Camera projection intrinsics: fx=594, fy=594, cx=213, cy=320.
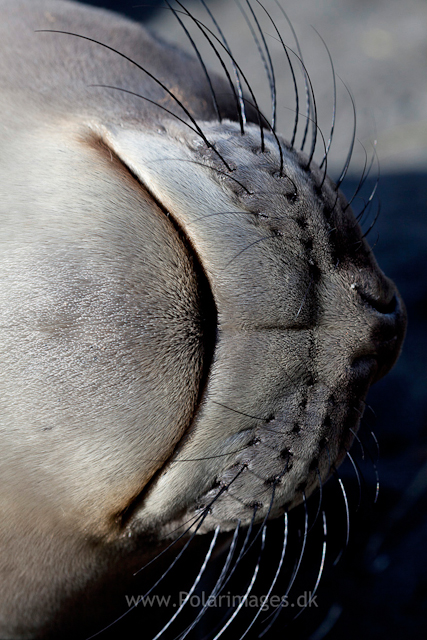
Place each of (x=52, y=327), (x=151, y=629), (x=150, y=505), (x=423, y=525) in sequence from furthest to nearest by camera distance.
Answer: (x=423, y=525) < (x=151, y=629) < (x=150, y=505) < (x=52, y=327)

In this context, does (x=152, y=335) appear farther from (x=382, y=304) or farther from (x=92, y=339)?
(x=382, y=304)

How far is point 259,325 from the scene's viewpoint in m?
0.95

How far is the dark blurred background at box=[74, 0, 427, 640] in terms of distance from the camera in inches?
62.7

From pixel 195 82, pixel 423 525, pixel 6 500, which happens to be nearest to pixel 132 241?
pixel 6 500

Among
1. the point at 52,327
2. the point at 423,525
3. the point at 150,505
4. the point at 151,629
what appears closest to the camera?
the point at 52,327

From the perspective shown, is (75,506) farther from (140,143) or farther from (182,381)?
(140,143)

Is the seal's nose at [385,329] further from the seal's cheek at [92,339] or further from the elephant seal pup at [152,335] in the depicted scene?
the seal's cheek at [92,339]

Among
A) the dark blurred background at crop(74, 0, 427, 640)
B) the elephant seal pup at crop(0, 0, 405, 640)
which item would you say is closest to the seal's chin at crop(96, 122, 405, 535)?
the elephant seal pup at crop(0, 0, 405, 640)

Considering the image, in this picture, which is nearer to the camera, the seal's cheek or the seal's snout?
the seal's cheek

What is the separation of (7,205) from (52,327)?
23 cm

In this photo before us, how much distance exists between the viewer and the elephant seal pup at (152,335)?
0.87 m

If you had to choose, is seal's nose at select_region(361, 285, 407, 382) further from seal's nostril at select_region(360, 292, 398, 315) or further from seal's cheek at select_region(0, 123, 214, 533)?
seal's cheek at select_region(0, 123, 214, 533)

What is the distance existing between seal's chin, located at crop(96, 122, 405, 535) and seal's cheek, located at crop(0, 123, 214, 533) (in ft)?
0.13

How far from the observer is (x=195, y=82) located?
1.35 metres
